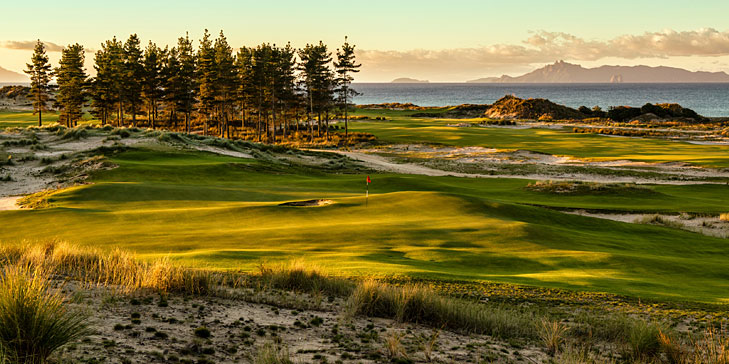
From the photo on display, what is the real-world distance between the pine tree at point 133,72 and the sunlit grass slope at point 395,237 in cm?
5957

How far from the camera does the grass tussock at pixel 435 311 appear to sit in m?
9.50

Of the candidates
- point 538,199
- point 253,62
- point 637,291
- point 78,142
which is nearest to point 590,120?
point 253,62

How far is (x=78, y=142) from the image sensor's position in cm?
4919

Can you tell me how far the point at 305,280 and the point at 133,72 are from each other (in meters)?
83.0

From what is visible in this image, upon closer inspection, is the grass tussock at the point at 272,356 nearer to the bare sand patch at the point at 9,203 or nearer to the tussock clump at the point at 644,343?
the tussock clump at the point at 644,343

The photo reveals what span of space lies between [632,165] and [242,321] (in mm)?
58787

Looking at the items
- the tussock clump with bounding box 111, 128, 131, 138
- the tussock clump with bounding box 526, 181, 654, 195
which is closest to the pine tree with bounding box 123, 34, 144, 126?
the tussock clump with bounding box 111, 128, 131, 138

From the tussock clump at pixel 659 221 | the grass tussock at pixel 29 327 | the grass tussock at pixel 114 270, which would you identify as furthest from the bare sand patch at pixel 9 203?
the tussock clump at pixel 659 221

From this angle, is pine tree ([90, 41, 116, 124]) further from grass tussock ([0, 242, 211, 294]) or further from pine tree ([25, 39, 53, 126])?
grass tussock ([0, 242, 211, 294])

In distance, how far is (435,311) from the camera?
32.1 ft

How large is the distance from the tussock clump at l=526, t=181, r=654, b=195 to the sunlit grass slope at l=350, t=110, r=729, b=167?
23564 millimetres

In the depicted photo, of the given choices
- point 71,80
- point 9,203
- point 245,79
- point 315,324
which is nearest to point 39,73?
point 71,80

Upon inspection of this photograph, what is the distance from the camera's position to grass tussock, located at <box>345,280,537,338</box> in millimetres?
9500

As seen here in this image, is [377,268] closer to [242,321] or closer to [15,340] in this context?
[242,321]
